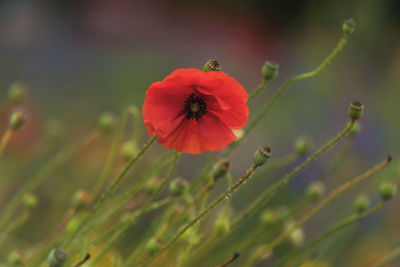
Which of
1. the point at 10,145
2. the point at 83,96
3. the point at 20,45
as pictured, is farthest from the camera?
the point at 20,45

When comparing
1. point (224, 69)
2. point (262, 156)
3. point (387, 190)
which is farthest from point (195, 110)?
point (224, 69)

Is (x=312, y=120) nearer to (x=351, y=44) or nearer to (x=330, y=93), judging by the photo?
(x=330, y=93)

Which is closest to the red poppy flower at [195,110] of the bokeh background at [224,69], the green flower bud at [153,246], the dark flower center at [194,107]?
the dark flower center at [194,107]

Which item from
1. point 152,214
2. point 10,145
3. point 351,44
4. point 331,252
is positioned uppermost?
point 351,44

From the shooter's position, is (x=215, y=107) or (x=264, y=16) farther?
(x=264, y=16)

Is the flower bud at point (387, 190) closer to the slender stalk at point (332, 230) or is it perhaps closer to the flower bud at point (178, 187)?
the slender stalk at point (332, 230)

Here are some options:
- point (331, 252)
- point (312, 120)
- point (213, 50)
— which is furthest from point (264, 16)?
point (331, 252)

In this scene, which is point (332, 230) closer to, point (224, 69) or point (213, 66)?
point (213, 66)
